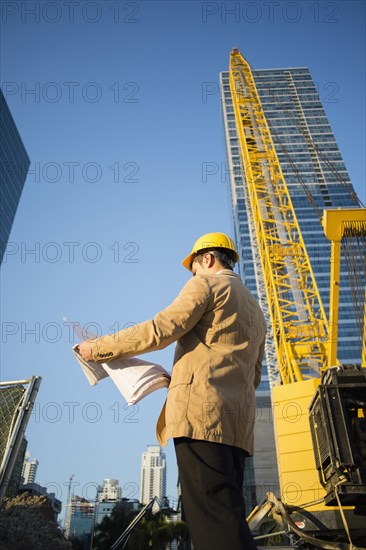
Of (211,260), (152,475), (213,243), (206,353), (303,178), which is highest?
(303,178)

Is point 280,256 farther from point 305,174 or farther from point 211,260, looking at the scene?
point 305,174

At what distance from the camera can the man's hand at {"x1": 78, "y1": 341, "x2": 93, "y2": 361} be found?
2.02 metres

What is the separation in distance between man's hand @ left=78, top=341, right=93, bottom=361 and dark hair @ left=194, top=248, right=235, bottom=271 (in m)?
0.77

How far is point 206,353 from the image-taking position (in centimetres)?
189

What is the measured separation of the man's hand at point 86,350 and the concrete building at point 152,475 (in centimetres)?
10570

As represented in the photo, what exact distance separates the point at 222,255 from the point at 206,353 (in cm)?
65

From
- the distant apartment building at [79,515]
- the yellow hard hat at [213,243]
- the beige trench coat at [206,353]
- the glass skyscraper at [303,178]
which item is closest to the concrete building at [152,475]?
the distant apartment building at [79,515]

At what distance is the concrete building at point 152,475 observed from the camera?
9781 centimetres

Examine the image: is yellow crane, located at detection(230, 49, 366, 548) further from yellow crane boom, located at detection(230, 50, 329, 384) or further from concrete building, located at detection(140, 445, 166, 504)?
concrete building, located at detection(140, 445, 166, 504)

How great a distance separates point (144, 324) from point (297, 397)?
412 inches

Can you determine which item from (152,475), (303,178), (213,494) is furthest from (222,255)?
(152,475)

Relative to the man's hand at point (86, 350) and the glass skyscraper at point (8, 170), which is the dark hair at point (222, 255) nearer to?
the man's hand at point (86, 350)

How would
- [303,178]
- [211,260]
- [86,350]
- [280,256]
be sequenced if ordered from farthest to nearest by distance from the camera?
1. [303,178]
2. [280,256]
3. [211,260]
4. [86,350]

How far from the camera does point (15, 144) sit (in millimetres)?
91250
